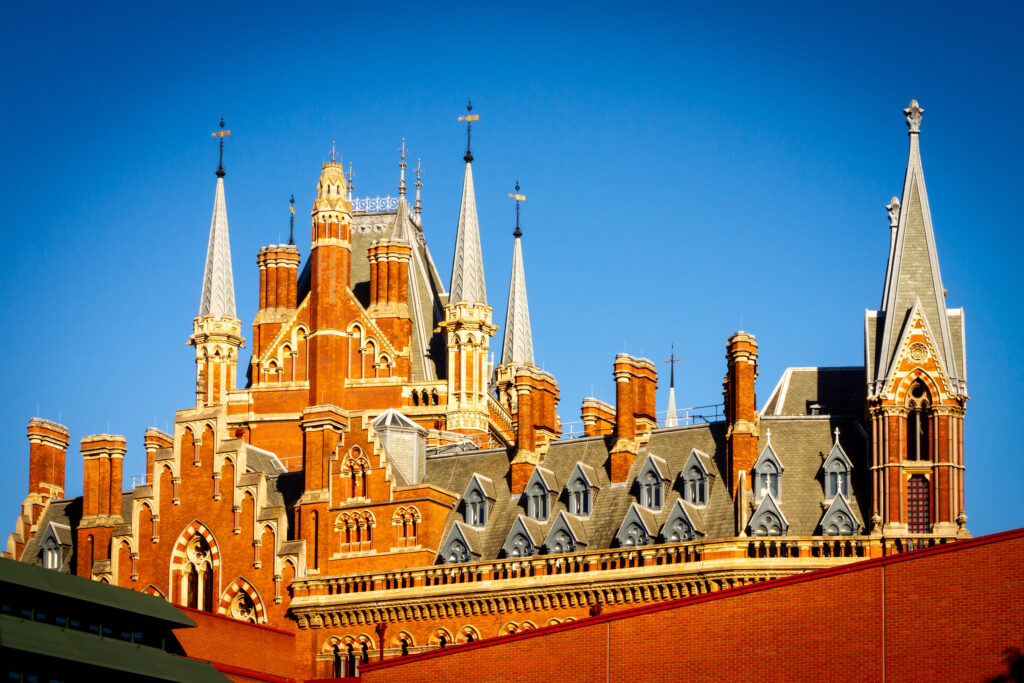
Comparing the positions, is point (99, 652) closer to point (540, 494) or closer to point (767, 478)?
point (540, 494)

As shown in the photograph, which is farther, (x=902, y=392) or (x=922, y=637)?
(x=902, y=392)

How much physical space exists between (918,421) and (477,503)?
16177mm

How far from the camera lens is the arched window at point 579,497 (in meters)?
86.8

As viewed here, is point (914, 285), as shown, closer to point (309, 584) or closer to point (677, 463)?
point (677, 463)

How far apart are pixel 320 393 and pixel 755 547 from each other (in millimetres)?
24123

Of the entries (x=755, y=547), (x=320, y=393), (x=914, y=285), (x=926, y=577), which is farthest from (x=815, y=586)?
(x=320, y=393)

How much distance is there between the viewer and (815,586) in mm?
69188

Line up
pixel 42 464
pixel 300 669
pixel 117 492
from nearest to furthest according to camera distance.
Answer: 1. pixel 300 669
2. pixel 117 492
3. pixel 42 464

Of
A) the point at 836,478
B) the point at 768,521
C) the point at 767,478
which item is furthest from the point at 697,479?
the point at 836,478

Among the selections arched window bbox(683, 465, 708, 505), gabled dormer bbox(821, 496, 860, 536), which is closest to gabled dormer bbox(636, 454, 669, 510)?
arched window bbox(683, 465, 708, 505)

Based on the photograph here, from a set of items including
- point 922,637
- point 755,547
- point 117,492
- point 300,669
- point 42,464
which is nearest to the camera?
point 922,637

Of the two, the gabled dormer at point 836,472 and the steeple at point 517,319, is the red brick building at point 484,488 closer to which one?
the gabled dormer at point 836,472

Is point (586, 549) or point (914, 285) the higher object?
point (914, 285)

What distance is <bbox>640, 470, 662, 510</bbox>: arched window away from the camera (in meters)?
85.1
